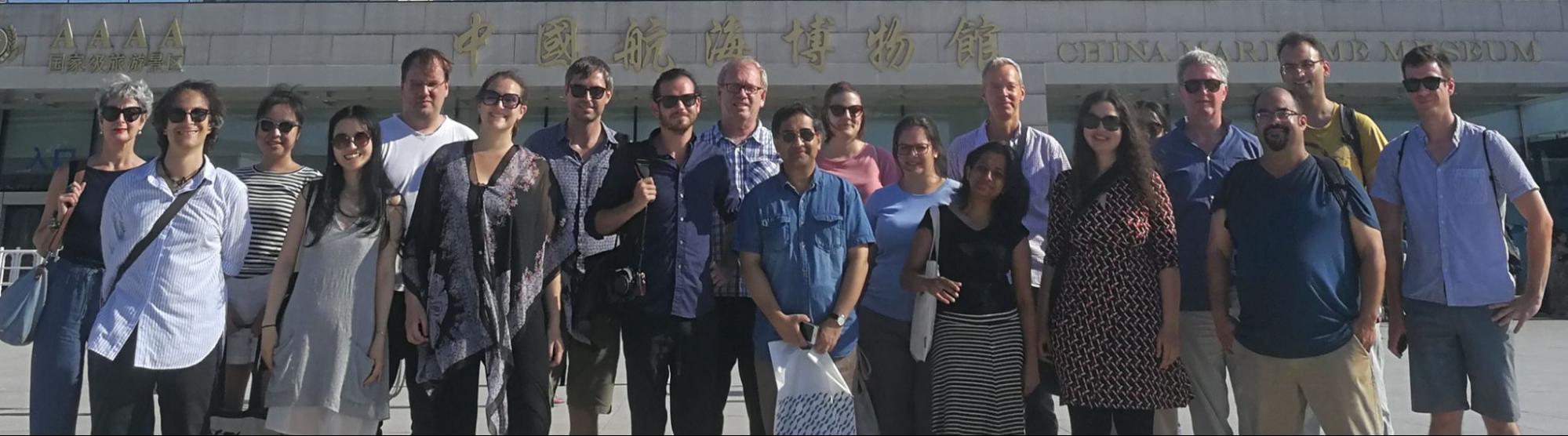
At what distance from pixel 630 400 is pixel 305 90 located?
13.9 m

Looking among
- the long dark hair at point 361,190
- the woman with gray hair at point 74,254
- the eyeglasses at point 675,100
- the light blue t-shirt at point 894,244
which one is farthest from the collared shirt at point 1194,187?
the woman with gray hair at point 74,254

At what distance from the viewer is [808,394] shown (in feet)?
11.9

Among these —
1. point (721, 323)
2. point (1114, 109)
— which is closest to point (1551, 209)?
point (1114, 109)

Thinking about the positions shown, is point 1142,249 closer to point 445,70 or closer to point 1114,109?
point 1114,109

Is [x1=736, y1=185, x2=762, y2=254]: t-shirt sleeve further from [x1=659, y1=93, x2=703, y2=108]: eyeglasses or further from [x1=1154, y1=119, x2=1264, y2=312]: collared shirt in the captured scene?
[x1=1154, y1=119, x2=1264, y2=312]: collared shirt

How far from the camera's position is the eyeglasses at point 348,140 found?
3.79 meters

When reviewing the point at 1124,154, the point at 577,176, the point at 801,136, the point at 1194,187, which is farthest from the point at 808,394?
the point at 1194,187

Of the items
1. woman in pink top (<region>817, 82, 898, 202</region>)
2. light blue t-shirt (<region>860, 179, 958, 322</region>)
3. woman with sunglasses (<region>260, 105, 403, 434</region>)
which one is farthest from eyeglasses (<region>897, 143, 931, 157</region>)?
woman with sunglasses (<region>260, 105, 403, 434</region>)

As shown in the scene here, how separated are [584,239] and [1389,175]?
3.62m

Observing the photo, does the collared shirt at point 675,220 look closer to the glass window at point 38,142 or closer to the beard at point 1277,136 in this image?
the beard at point 1277,136

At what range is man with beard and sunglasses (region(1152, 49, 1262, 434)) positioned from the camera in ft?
13.4

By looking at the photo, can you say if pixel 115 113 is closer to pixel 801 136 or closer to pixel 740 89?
pixel 740 89

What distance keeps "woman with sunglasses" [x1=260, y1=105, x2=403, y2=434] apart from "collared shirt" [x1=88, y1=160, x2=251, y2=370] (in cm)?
23

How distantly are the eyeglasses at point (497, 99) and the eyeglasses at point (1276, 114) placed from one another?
3.09 metres
